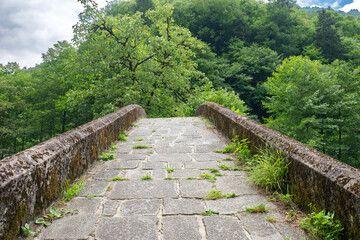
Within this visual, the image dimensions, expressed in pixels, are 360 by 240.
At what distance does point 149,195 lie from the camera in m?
2.52

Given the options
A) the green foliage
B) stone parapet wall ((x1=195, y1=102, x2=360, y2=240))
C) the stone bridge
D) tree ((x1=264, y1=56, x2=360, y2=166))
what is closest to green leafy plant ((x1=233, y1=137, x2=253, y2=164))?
the stone bridge

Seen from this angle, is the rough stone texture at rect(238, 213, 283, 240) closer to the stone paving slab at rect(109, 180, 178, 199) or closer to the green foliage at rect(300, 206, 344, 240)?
the green foliage at rect(300, 206, 344, 240)

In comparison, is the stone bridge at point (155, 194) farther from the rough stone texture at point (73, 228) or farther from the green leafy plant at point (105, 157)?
the green leafy plant at point (105, 157)

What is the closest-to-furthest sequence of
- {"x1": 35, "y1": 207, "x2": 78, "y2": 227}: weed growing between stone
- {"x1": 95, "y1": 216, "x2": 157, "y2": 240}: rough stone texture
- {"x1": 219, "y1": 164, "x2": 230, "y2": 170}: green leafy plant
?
{"x1": 95, "y1": 216, "x2": 157, "y2": 240}: rough stone texture → {"x1": 35, "y1": 207, "x2": 78, "y2": 227}: weed growing between stone → {"x1": 219, "y1": 164, "x2": 230, "y2": 170}: green leafy plant

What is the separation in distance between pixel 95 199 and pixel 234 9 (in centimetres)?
4336

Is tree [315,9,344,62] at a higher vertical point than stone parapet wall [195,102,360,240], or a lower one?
higher

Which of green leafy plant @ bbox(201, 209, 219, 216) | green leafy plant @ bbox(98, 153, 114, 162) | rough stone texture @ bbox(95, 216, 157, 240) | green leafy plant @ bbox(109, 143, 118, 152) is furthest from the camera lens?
green leafy plant @ bbox(109, 143, 118, 152)

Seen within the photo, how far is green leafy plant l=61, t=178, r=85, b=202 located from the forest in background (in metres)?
7.72

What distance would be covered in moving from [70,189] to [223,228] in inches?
63.3

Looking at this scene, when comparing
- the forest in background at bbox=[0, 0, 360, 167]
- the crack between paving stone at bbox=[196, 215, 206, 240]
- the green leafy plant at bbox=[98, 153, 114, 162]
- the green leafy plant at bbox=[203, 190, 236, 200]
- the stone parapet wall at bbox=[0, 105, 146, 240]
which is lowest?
the crack between paving stone at bbox=[196, 215, 206, 240]

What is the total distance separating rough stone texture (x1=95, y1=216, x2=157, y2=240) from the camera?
1.80 meters

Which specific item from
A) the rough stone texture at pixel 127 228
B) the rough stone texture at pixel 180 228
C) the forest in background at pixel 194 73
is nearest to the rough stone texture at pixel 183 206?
the rough stone texture at pixel 180 228

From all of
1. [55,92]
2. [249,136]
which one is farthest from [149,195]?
[55,92]

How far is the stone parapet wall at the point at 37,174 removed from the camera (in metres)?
1.69
